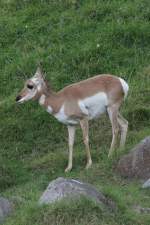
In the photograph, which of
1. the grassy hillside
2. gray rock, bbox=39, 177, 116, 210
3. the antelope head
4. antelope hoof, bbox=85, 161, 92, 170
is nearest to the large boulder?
the grassy hillside

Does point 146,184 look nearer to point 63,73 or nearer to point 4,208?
point 4,208

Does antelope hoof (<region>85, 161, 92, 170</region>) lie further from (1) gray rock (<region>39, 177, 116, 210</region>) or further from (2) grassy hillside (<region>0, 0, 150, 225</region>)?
(1) gray rock (<region>39, 177, 116, 210</region>)

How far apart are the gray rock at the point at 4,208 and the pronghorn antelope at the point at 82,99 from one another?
2714 millimetres

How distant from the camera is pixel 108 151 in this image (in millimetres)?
11273

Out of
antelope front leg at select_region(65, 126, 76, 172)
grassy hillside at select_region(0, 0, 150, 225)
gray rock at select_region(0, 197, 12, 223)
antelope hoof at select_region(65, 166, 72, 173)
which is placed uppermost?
gray rock at select_region(0, 197, 12, 223)

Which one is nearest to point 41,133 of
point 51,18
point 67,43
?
point 67,43

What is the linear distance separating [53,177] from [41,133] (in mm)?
2091

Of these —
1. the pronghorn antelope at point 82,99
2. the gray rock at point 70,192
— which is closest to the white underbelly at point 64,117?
the pronghorn antelope at point 82,99

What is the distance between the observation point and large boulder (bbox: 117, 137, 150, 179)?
950 centimetres

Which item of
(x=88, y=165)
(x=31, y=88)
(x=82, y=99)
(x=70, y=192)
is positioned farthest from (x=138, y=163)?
(x=31, y=88)

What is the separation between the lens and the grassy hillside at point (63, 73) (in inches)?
392

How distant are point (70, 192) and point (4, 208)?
910mm

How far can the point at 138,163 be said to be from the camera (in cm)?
959

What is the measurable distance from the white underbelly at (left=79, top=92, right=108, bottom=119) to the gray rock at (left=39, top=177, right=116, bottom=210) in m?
3.31
